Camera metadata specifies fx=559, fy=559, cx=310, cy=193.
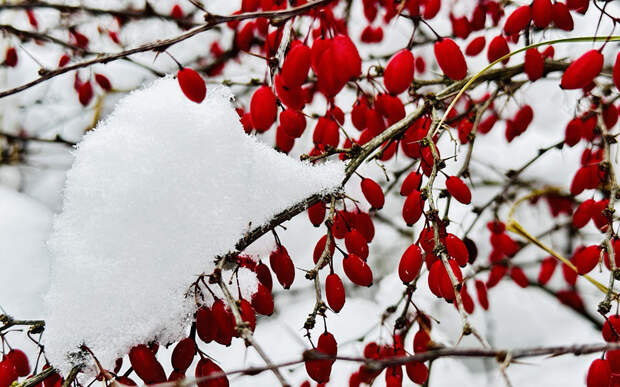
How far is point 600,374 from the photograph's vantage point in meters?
0.89

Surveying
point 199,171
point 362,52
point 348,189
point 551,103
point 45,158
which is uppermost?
point 362,52

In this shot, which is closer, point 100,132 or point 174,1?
point 100,132

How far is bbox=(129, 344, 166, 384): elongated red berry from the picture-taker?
79 cm

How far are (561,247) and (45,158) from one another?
2.48 m

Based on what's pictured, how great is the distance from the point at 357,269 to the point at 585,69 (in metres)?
0.52

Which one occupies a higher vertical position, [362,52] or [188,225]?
[362,52]

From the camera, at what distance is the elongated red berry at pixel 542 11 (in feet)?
3.38

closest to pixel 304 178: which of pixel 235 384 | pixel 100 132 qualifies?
pixel 100 132

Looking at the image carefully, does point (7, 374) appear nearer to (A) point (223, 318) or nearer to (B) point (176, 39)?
(A) point (223, 318)

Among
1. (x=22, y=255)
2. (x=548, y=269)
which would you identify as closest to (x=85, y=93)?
(x=22, y=255)

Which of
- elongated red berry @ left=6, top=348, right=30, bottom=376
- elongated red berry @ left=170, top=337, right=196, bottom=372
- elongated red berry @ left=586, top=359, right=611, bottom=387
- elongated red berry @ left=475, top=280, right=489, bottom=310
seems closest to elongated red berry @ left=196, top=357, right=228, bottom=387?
elongated red berry @ left=170, top=337, right=196, bottom=372

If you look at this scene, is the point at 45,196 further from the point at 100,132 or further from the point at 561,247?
the point at 561,247

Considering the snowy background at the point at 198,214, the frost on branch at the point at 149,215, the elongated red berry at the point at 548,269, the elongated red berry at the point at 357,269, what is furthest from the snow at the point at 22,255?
the elongated red berry at the point at 548,269

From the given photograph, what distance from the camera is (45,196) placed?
8.43 feet
